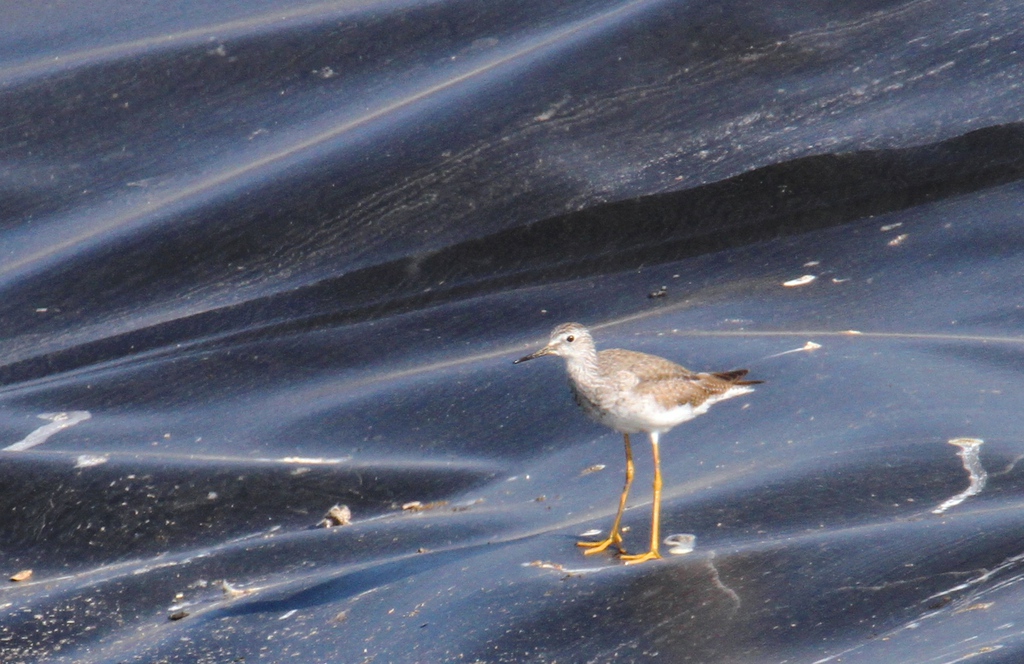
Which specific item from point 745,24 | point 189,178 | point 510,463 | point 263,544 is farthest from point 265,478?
point 745,24

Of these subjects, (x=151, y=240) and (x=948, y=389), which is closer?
(x=948, y=389)

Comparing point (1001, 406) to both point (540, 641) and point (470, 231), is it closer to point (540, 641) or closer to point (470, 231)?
point (540, 641)

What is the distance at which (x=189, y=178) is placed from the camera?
796 centimetres

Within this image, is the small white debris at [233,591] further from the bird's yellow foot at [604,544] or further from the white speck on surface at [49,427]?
the white speck on surface at [49,427]

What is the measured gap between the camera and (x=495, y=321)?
7.15 metres

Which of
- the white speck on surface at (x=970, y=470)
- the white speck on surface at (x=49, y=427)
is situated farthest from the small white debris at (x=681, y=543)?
the white speck on surface at (x=49, y=427)

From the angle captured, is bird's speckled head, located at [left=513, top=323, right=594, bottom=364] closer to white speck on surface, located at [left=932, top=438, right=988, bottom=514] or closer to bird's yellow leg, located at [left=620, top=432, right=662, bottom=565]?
bird's yellow leg, located at [left=620, top=432, right=662, bottom=565]

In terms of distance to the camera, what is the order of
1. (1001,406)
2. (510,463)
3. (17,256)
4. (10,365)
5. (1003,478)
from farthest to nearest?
(17,256) → (10,365) → (510,463) → (1001,406) → (1003,478)

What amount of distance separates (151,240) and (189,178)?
0.57 metres

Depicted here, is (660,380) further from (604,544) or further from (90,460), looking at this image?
(90,460)

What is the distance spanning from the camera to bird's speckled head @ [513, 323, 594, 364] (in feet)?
18.5

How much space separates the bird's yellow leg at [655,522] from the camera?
473 cm

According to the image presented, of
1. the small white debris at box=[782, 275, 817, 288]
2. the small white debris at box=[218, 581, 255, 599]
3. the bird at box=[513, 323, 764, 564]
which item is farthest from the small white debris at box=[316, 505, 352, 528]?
the small white debris at box=[782, 275, 817, 288]

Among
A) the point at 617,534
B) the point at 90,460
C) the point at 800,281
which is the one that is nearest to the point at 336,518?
the point at 90,460
